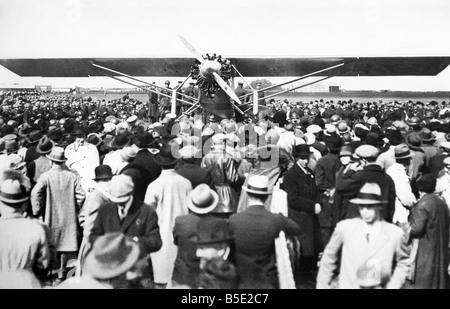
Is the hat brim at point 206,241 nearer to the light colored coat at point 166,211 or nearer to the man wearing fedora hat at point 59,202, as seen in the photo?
the light colored coat at point 166,211

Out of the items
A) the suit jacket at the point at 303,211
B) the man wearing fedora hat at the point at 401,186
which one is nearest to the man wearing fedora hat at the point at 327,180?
the man wearing fedora hat at the point at 401,186

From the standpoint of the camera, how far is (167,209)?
15.1 ft

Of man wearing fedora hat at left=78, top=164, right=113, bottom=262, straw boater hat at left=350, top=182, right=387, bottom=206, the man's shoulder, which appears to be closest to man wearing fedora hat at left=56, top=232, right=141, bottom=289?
man wearing fedora hat at left=78, top=164, right=113, bottom=262

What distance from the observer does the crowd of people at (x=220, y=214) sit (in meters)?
3.46

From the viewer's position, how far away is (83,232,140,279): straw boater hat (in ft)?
12.5

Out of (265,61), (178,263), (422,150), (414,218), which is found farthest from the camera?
(265,61)

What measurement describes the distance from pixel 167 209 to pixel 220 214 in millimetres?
1004

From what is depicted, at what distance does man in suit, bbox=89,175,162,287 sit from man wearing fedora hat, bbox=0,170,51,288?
0.48 meters

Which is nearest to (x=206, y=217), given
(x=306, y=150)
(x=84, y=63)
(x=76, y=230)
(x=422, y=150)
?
(x=306, y=150)

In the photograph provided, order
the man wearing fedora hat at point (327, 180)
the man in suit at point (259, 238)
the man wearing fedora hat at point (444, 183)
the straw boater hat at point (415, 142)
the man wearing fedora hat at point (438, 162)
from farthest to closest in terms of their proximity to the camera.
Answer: the straw boater hat at point (415, 142)
the man wearing fedora hat at point (327, 180)
the man wearing fedora hat at point (438, 162)
the man wearing fedora hat at point (444, 183)
the man in suit at point (259, 238)

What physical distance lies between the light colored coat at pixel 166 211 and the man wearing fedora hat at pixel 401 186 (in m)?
2.64

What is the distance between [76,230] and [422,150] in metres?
5.34

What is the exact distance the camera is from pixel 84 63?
14227mm

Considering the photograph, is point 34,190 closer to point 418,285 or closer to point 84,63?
point 418,285
